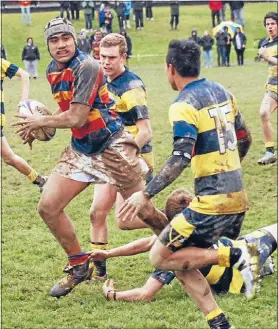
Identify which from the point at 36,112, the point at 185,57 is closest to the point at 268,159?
the point at 36,112

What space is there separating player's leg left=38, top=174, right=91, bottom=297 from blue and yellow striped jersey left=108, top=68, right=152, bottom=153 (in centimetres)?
105

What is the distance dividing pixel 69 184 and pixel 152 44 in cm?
3504

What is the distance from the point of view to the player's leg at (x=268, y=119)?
11836 mm

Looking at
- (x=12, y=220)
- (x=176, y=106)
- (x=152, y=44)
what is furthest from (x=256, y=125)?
(x=152, y=44)

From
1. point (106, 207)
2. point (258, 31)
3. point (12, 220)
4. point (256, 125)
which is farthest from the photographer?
point (258, 31)

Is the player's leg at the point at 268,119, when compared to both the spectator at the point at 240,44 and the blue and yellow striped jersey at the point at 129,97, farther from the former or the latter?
the spectator at the point at 240,44

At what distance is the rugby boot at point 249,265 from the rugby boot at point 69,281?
1622 mm

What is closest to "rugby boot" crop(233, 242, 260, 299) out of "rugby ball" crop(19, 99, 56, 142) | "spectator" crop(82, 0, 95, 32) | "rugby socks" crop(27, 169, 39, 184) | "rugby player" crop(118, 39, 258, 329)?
"rugby player" crop(118, 39, 258, 329)

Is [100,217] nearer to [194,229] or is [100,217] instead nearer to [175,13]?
[194,229]

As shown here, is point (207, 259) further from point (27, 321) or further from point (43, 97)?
point (43, 97)

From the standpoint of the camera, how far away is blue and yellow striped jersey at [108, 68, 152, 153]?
730 cm

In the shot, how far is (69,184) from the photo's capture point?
21.5 feet

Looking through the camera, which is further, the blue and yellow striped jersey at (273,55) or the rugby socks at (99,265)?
the blue and yellow striped jersey at (273,55)

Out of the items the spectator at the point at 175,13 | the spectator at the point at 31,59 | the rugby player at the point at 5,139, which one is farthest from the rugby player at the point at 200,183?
the spectator at the point at 175,13
